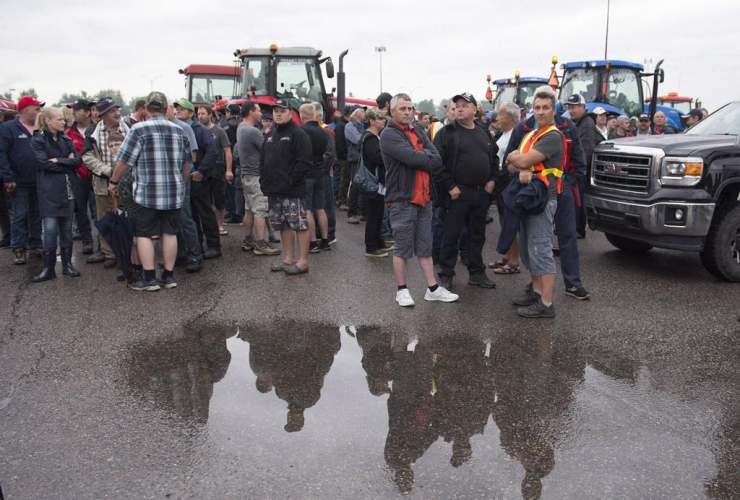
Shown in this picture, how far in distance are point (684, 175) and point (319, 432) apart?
205 inches

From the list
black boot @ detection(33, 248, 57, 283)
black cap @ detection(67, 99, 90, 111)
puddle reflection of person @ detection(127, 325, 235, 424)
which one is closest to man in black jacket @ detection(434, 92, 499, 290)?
puddle reflection of person @ detection(127, 325, 235, 424)

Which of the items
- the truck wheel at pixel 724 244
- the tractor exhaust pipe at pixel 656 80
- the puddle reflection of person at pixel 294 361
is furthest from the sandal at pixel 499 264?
the tractor exhaust pipe at pixel 656 80

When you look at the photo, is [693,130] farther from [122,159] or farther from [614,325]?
[122,159]

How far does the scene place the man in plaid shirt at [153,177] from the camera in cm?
631

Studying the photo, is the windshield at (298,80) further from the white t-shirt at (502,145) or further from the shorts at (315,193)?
the white t-shirt at (502,145)

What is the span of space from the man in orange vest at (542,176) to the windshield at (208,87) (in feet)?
56.4

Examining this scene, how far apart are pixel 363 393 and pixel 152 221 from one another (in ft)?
11.2

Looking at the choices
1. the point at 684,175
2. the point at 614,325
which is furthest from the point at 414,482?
the point at 684,175

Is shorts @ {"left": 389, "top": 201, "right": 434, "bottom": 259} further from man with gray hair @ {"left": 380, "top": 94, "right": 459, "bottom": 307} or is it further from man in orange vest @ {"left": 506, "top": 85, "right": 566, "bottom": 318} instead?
man in orange vest @ {"left": 506, "top": 85, "right": 566, "bottom": 318}

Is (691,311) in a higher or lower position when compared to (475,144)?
lower

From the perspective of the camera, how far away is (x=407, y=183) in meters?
5.90

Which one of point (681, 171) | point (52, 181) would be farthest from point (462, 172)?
point (52, 181)

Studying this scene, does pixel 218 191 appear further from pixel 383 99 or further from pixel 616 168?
pixel 616 168

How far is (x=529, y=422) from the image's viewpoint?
382 centimetres
